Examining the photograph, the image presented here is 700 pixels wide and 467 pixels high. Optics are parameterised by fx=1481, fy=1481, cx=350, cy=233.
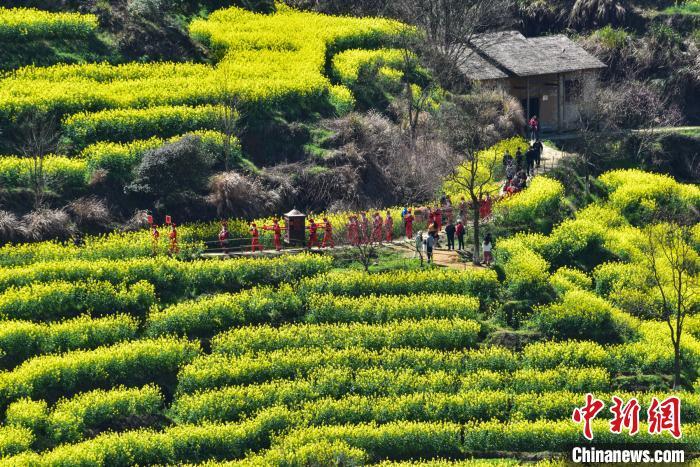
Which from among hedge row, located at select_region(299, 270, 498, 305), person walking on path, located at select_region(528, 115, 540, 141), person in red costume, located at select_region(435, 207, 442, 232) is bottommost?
hedge row, located at select_region(299, 270, 498, 305)

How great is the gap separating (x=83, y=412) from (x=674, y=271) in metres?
24.8

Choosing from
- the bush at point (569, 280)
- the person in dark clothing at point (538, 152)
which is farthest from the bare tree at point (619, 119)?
the bush at point (569, 280)

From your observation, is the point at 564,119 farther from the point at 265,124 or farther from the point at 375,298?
the point at 375,298

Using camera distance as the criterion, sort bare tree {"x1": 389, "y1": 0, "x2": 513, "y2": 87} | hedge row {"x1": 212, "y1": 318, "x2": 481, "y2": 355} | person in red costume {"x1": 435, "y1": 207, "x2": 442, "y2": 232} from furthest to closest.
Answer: bare tree {"x1": 389, "y1": 0, "x2": 513, "y2": 87}
person in red costume {"x1": 435, "y1": 207, "x2": 442, "y2": 232}
hedge row {"x1": 212, "y1": 318, "x2": 481, "y2": 355}

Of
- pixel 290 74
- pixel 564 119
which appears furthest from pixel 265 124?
pixel 564 119

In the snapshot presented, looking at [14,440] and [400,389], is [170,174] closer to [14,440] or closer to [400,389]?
[400,389]

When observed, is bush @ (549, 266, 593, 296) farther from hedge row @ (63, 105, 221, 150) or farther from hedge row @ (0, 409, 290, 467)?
hedge row @ (63, 105, 221, 150)

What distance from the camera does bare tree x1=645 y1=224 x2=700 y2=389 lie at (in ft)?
184

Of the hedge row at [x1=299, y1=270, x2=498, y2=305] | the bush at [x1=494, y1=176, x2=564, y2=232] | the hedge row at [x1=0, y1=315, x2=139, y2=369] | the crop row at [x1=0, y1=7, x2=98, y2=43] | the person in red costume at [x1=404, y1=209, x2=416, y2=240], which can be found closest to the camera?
the hedge row at [x1=0, y1=315, x2=139, y2=369]

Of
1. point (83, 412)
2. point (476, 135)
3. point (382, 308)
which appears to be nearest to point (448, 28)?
point (476, 135)

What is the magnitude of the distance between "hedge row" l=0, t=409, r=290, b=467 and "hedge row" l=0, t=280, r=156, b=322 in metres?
6.99

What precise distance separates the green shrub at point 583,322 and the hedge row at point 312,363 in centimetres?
304

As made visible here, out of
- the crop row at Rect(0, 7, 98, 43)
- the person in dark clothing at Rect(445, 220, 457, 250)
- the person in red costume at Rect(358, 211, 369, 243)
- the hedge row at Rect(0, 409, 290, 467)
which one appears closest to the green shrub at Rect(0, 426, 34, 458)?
the hedge row at Rect(0, 409, 290, 467)

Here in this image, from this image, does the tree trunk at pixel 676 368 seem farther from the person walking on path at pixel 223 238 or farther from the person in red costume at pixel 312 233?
the person walking on path at pixel 223 238
